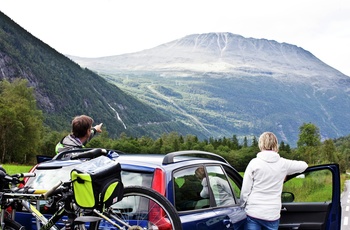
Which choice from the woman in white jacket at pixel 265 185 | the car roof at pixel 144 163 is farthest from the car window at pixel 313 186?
the car roof at pixel 144 163

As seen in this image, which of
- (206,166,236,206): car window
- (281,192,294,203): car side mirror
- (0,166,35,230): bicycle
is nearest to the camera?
(0,166,35,230): bicycle

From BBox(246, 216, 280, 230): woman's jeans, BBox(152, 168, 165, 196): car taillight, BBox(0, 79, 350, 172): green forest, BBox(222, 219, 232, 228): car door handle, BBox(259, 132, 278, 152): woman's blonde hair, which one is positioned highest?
BBox(259, 132, 278, 152): woman's blonde hair

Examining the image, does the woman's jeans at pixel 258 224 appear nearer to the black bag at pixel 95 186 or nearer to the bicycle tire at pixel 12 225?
the black bag at pixel 95 186

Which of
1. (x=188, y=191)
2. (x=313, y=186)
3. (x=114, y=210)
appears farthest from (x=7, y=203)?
(x=313, y=186)

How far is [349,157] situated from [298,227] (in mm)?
178710

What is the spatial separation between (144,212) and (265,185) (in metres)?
1.83

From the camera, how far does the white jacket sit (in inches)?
222

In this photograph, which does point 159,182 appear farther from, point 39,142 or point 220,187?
point 39,142

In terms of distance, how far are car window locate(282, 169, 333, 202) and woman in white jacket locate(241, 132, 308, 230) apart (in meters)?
1.15

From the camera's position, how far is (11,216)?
15.6 feet

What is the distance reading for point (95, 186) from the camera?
3936 millimetres

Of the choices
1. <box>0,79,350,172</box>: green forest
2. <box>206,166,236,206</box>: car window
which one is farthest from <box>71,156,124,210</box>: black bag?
<box>0,79,350,172</box>: green forest

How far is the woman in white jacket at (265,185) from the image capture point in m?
5.63

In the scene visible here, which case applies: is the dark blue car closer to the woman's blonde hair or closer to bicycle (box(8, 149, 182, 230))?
bicycle (box(8, 149, 182, 230))
